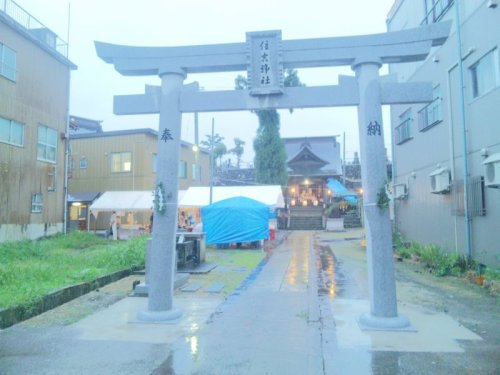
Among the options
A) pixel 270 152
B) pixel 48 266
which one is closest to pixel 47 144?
pixel 48 266

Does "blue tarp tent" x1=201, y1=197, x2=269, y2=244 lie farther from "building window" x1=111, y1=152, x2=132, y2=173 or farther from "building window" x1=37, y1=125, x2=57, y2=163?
"building window" x1=111, y1=152, x2=132, y2=173

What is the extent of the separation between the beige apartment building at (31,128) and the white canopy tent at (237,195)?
7.01 meters

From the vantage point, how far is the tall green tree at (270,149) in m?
31.3

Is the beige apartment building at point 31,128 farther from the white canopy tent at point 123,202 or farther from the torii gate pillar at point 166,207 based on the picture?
the torii gate pillar at point 166,207

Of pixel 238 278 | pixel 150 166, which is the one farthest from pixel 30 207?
pixel 238 278

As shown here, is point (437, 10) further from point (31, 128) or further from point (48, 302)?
point (31, 128)

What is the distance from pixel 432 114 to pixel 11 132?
17.0 m

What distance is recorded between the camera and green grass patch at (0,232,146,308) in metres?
8.17

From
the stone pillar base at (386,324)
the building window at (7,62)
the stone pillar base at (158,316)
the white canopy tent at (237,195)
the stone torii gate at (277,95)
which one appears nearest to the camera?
the stone pillar base at (386,324)

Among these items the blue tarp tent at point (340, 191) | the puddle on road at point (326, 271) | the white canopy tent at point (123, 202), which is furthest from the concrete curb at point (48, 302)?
the blue tarp tent at point (340, 191)

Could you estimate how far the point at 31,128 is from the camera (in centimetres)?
1886

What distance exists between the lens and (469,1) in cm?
1108

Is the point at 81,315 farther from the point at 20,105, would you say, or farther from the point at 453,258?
the point at 20,105

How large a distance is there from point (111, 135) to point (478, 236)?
79.1 ft
